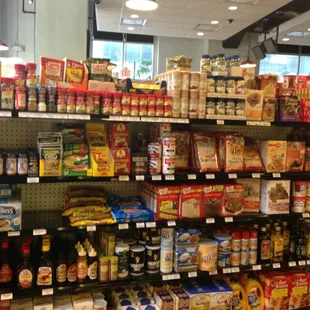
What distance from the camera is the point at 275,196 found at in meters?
3.18

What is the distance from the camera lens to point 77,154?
2.62 meters

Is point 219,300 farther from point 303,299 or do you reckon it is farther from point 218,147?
point 218,147

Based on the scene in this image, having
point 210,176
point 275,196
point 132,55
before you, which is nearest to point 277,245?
point 275,196

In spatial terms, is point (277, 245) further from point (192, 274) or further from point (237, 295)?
point (192, 274)

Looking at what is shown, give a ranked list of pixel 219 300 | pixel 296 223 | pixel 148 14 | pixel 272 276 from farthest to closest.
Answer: pixel 148 14
pixel 296 223
pixel 272 276
pixel 219 300

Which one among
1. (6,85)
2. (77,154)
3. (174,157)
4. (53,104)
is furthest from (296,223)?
(6,85)

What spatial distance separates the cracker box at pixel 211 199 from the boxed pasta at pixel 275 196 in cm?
46

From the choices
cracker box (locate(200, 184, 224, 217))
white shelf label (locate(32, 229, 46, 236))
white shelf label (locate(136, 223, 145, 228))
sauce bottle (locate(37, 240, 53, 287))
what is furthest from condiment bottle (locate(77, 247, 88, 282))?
cracker box (locate(200, 184, 224, 217))

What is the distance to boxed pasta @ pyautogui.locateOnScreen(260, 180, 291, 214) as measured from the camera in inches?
125

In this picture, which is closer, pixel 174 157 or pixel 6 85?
pixel 6 85

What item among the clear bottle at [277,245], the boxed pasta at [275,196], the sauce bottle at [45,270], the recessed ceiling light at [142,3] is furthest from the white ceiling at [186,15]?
the sauce bottle at [45,270]

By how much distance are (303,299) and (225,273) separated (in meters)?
0.82

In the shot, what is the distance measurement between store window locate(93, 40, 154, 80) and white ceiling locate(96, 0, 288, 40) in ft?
5.09

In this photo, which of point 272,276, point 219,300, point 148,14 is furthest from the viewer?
point 148,14
